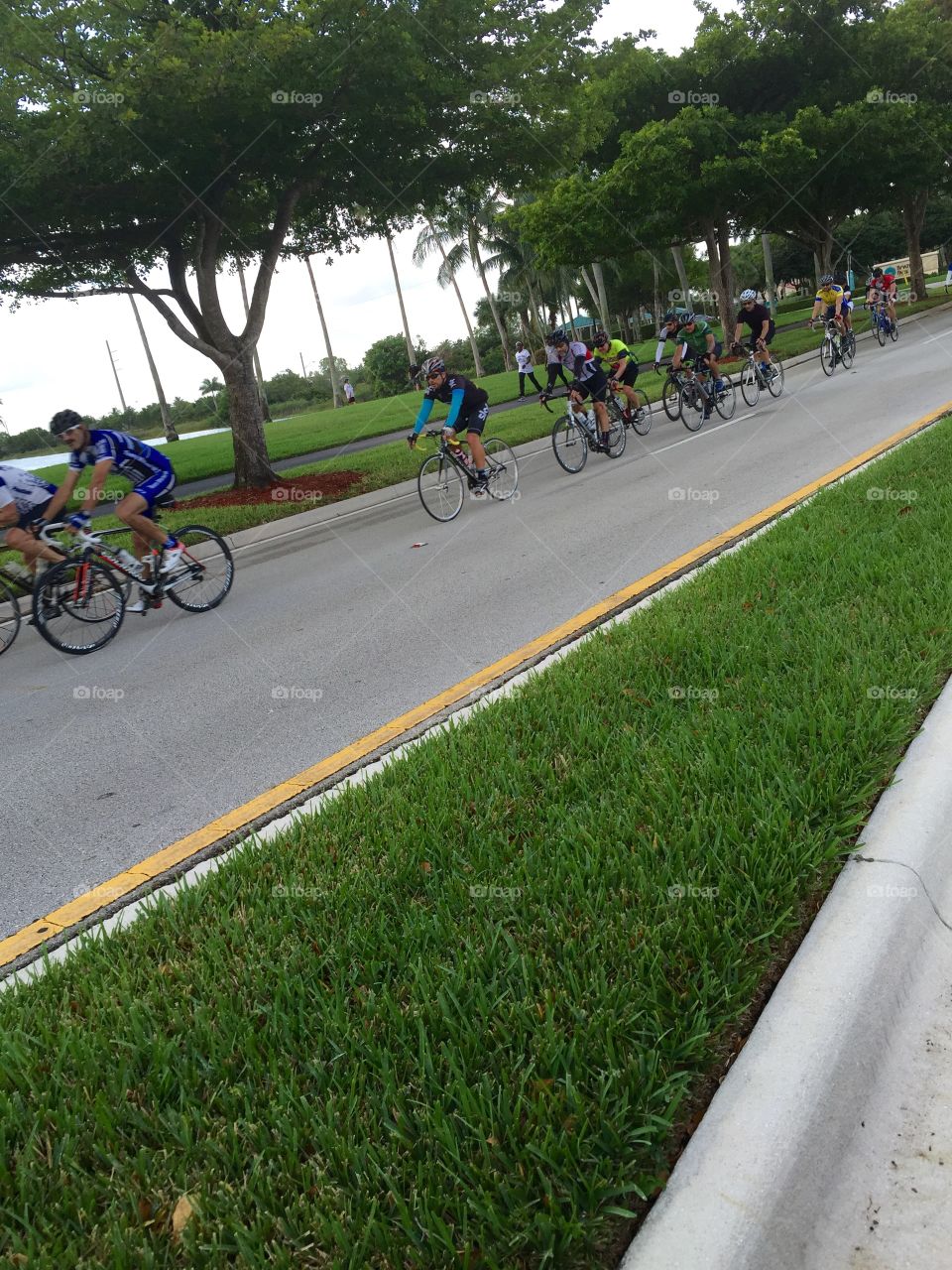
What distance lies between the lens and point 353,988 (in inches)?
104

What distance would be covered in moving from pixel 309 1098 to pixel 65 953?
1.34 metres

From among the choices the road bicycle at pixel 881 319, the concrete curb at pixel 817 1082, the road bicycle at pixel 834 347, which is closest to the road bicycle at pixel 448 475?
the concrete curb at pixel 817 1082

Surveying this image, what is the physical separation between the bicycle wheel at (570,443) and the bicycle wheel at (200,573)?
20.0ft

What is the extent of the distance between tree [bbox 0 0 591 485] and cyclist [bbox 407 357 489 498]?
4.87 m

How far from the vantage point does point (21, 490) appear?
29.8 ft

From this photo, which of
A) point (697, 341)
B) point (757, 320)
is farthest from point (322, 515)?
point (757, 320)

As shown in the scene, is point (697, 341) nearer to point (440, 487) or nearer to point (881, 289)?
point (440, 487)

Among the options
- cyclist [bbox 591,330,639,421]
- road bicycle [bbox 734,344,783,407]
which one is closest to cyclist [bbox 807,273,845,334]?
road bicycle [bbox 734,344,783,407]

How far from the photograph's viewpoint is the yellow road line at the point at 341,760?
143 inches

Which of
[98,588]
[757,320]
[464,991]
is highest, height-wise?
[757,320]

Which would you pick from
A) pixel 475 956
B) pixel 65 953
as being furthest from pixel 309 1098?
pixel 65 953

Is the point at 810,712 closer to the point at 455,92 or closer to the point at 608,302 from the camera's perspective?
the point at 455,92

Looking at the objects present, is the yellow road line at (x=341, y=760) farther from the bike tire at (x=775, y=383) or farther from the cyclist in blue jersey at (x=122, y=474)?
the bike tire at (x=775, y=383)

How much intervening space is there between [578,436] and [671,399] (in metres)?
3.94
